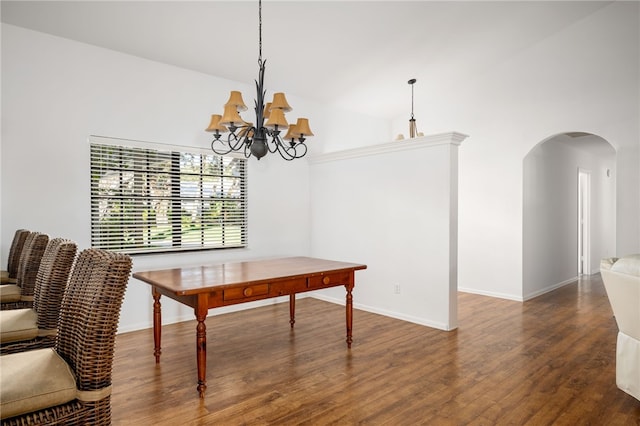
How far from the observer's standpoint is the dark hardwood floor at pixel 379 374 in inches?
93.1

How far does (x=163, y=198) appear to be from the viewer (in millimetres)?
4312

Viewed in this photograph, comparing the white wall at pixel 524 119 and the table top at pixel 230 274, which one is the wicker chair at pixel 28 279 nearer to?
the table top at pixel 230 274

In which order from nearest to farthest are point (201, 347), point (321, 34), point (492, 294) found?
1. point (201, 347)
2. point (321, 34)
3. point (492, 294)

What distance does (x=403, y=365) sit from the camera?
10.2 feet

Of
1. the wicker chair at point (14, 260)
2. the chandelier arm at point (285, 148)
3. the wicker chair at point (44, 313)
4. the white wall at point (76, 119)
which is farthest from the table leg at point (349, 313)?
the wicker chair at point (14, 260)

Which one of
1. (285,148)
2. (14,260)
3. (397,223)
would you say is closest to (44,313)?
(14,260)

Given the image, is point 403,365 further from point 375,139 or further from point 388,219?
point 375,139

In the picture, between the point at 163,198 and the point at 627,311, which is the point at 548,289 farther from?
the point at 163,198

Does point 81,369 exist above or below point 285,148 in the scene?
below

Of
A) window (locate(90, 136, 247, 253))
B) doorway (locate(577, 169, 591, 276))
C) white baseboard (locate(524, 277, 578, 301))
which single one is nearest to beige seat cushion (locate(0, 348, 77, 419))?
window (locate(90, 136, 247, 253))

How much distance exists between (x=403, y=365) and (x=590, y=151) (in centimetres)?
647

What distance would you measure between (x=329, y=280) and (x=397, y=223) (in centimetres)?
153

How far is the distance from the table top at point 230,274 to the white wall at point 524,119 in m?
3.03

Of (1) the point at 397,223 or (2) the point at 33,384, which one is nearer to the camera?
(2) the point at 33,384
